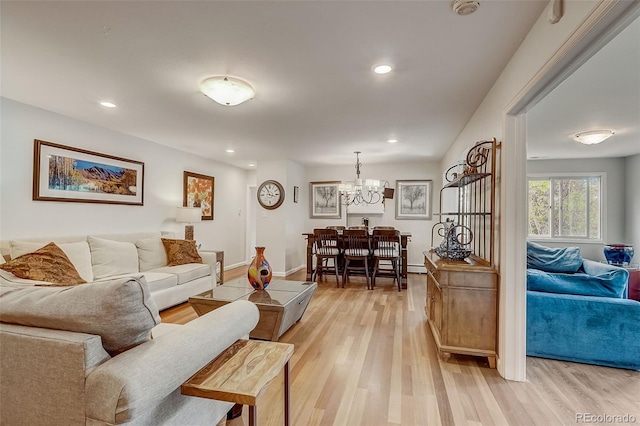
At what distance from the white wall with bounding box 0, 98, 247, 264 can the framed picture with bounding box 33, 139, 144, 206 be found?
0.24ft

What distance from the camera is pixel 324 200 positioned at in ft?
22.4

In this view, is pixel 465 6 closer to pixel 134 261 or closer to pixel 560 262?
pixel 560 262

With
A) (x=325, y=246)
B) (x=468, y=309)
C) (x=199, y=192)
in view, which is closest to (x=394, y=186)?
(x=325, y=246)

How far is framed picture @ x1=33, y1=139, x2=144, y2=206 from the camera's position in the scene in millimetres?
3205

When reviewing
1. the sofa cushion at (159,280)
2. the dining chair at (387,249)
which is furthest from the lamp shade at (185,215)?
the dining chair at (387,249)

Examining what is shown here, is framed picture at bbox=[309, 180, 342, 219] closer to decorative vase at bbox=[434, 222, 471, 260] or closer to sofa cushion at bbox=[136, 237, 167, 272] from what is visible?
sofa cushion at bbox=[136, 237, 167, 272]

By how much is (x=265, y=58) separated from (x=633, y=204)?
6.65 meters

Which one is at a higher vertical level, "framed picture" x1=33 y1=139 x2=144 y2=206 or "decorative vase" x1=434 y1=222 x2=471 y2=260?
"framed picture" x1=33 y1=139 x2=144 y2=206

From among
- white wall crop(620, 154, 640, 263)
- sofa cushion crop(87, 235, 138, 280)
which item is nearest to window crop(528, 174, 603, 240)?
white wall crop(620, 154, 640, 263)

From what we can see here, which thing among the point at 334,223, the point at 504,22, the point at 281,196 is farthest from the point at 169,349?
the point at 334,223

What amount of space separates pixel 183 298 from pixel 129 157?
2.19 m

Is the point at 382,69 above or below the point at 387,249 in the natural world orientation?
above

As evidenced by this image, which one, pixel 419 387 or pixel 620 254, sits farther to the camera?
pixel 620 254

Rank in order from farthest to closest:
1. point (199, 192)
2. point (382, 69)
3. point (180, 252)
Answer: point (199, 192), point (180, 252), point (382, 69)
